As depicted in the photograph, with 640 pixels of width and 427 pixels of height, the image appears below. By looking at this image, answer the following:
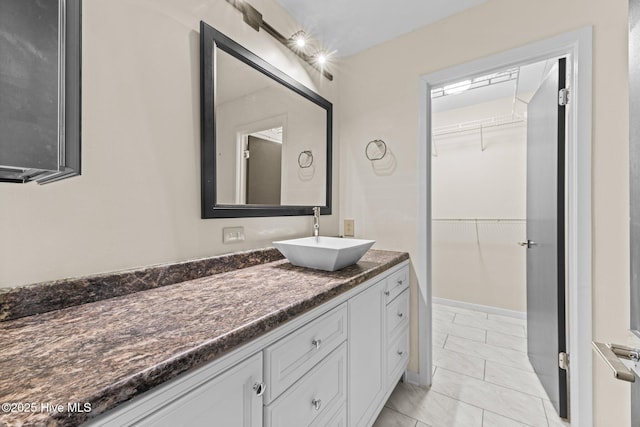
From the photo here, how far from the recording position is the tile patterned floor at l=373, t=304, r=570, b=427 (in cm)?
144

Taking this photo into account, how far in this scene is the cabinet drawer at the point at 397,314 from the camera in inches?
58.3

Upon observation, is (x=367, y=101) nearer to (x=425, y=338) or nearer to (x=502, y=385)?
(x=425, y=338)

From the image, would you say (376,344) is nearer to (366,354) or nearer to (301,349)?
(366,354)

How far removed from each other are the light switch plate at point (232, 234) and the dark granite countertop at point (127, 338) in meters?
0.29

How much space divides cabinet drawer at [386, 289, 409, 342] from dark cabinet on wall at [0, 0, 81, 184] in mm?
1468

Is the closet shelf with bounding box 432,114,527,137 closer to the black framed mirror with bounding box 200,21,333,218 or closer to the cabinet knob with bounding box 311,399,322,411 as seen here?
the black framed mirror with bounding box 200,21,333,218

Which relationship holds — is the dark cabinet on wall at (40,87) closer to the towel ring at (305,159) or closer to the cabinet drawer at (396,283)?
the towel ring at (305,159)

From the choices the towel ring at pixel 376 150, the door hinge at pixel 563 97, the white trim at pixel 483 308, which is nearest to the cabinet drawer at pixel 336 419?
the towel ring at pixel 376 150

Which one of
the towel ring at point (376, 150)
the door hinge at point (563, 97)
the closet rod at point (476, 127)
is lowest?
the towel ring at point (376, 150)

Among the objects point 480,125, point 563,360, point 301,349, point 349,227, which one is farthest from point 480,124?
point 301,349

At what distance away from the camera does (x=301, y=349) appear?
2.73 feet

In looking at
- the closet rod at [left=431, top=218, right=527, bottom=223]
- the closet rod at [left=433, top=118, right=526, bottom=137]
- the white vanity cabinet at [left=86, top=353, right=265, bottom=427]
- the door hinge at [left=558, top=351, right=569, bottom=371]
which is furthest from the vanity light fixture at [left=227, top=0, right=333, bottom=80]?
the door hinge at [left=558, top=351, right=569, bottom=371]

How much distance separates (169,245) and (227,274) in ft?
0.90

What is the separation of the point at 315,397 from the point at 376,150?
5.25 feet
